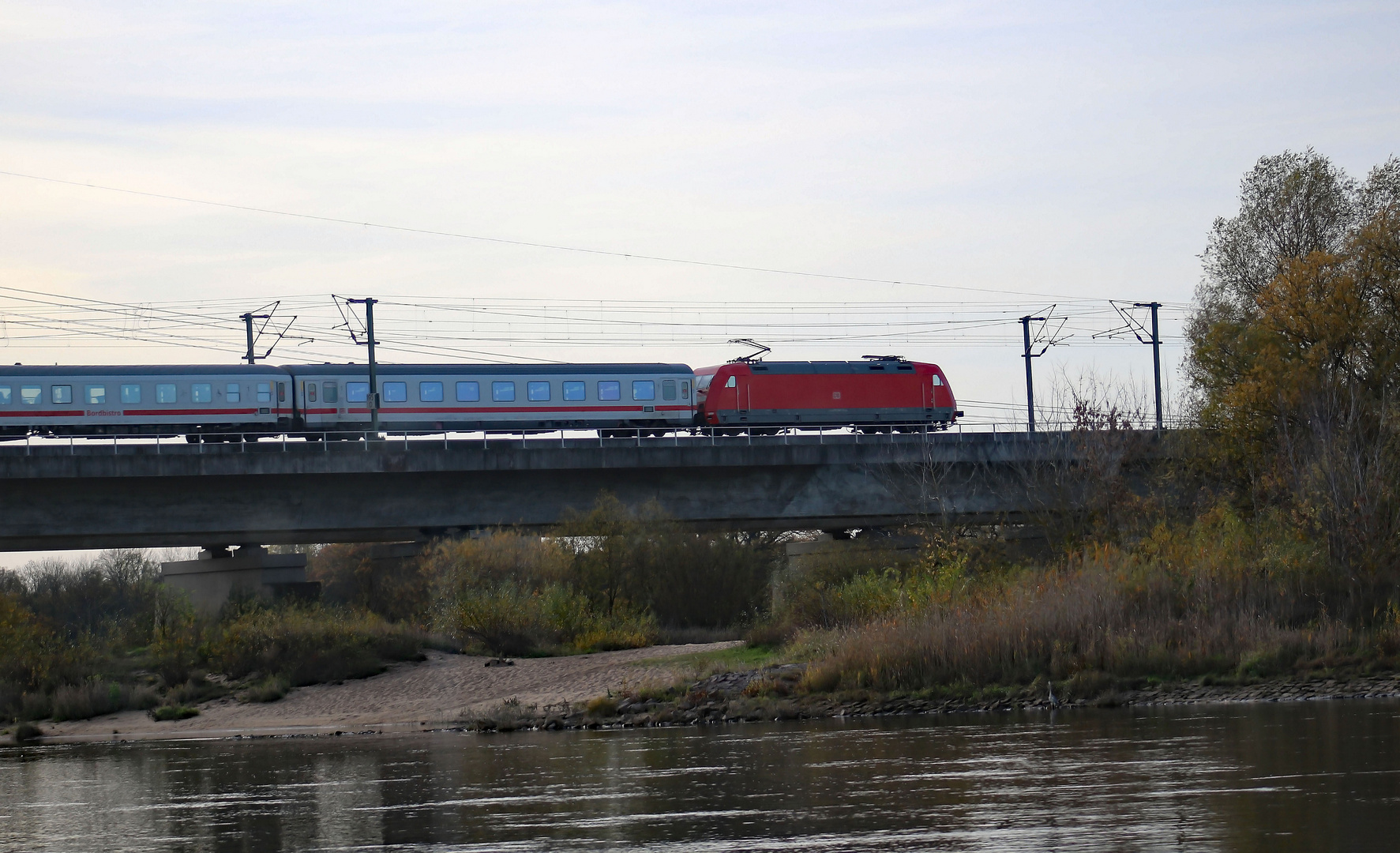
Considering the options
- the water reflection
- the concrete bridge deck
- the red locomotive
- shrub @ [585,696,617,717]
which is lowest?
shrub @ [585,696,617,717]

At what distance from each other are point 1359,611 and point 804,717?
33.9 ft

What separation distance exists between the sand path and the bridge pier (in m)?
14.9

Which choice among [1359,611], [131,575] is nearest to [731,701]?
[1359,611]

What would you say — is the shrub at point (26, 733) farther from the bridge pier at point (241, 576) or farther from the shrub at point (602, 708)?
the bridge pier at point (241, 576)

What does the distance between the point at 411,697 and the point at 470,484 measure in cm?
1865

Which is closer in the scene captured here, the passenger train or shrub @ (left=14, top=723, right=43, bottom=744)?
shrub @ (left=14, top=723, right=43, bottom=744)

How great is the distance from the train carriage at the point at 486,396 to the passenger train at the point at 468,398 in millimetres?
44

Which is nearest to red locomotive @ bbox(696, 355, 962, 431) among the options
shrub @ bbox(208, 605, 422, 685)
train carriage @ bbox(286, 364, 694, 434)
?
train carriage @ bbox(286, 364, 694, 434)

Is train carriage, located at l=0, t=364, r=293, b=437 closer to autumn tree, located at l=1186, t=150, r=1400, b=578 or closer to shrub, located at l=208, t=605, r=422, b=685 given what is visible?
shrub, located at l=208, t=605, r=422, b=685

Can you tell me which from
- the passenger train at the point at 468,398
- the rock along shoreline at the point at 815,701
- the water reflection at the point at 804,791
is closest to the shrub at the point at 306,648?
the rock along shoreline at the point at 815,701

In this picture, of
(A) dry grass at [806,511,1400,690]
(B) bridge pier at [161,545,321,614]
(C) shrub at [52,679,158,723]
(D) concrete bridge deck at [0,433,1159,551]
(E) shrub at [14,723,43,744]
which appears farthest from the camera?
(B) bridge pier at [161,545,321,614]

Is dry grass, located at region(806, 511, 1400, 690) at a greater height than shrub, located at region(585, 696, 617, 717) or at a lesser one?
greater

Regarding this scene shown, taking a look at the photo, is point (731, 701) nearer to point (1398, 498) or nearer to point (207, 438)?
point (1398, 498)

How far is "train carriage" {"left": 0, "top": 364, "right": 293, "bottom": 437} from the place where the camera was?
1882 inches
